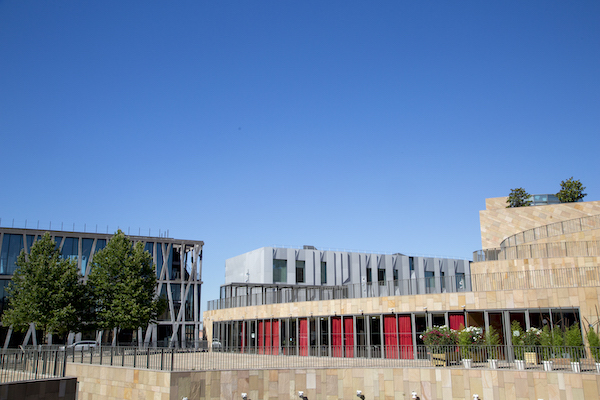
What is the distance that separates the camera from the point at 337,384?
86.4 ft

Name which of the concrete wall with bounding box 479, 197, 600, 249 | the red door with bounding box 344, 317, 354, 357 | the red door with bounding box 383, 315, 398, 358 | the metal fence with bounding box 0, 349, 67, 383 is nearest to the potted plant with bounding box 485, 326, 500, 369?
the red door with bounding box 383, 315, 398, 358

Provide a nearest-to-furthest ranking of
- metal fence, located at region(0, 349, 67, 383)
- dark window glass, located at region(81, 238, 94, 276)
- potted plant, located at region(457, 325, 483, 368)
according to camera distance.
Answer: metal fence, located at region(0, 349, 67, 383)
potted plant, located at region(457, 325, 483, 368)
dark window glass, located at region(81, 238, 94, 276)

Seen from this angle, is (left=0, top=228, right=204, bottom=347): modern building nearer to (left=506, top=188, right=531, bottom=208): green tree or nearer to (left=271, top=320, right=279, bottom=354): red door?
(left=271, top=320, right=279, bottom=354): red door

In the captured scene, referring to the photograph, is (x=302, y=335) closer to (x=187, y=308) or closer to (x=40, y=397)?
(x=40, y=397)

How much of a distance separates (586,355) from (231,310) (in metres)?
31.2

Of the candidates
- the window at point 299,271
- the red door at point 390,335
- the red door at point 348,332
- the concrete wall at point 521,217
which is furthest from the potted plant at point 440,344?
the window at point 299,271

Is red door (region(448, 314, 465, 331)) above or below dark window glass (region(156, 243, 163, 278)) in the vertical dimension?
below

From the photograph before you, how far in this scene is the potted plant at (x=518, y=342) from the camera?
2402 centimetres

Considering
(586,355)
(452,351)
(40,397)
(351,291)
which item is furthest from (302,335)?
(40,397)

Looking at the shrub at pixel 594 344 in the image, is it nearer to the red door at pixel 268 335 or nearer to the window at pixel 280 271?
the red door at pixel 268 335

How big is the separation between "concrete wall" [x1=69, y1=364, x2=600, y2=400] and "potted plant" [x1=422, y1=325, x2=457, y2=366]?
1.74 m

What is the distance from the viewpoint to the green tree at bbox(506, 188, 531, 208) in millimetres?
56688

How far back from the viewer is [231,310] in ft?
160

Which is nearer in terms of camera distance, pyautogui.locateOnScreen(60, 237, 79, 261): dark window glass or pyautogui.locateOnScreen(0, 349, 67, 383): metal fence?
pyautogui.locateOnScreen(0, 349, 67, 383): metal fence
